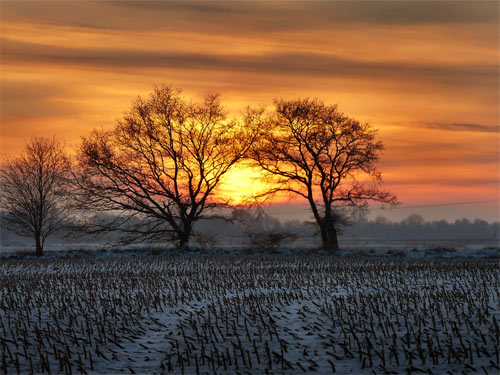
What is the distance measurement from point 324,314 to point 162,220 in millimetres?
27567

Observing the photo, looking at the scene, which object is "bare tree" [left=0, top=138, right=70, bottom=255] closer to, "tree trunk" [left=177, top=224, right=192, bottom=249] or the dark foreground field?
"tree trunk" [left=177, top=224, right=192, bottom=249]

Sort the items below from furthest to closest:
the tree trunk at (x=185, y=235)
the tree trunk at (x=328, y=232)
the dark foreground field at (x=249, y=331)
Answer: the tree trunk at (x=185, y=235) → the tree trunk at (x=328, y=232) → the dark foreground field at (x=249, y=331)

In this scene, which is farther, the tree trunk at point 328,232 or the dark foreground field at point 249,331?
the tree trunk at point 328,232

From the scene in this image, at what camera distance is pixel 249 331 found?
10578mm

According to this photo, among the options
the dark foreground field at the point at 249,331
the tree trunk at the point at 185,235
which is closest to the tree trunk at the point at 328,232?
the tree trunk at the point at 185,235

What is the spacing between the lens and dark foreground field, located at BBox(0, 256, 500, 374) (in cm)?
863

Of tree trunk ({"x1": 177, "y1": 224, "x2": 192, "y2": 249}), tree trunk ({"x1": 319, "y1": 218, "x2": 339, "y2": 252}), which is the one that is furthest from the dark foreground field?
tree trunk ({"x1": 177, "y1": 224, "x2": 192, "y2": 249})

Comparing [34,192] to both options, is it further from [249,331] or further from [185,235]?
[249,331]

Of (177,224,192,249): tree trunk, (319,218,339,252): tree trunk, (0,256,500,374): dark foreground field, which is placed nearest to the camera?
(0,256,500,374): dark foreground field

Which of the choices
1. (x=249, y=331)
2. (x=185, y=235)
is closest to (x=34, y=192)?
(x=185, y=235)

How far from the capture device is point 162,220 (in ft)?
125

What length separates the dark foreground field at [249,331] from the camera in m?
8.63

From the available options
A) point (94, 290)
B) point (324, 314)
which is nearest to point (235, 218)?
point (94, 290)

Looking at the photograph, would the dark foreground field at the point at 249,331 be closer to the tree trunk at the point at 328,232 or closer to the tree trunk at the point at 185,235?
the tree trunk at the point at 328,232
